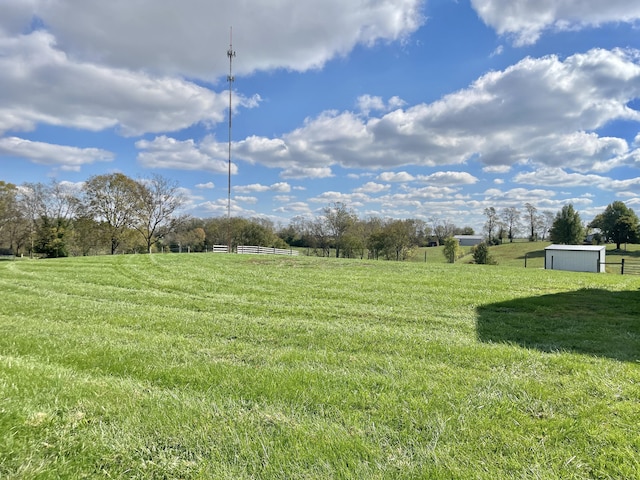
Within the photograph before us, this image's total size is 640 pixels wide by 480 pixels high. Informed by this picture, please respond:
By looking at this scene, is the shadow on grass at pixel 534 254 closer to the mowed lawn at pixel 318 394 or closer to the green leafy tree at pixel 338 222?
the green leafy tree at pixel 338 222

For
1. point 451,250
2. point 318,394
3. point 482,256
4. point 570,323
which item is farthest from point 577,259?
point 318,394

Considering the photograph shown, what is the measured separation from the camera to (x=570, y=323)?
614 centimetres

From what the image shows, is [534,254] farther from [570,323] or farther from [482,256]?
[570,323]

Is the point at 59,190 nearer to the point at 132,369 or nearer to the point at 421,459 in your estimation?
the point at 132,369

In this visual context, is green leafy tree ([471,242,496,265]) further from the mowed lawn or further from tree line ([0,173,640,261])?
the mowed lawn

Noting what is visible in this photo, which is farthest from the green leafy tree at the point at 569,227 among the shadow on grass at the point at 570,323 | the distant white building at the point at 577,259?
the shadow on grass at the point at 570,323

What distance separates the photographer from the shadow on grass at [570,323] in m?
4.71

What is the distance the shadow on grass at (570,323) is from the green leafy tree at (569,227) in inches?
2000

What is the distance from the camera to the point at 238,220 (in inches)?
2026

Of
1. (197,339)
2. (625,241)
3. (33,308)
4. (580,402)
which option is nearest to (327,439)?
(580,402)

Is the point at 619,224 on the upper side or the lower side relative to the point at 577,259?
upper

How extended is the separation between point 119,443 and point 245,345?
235cm

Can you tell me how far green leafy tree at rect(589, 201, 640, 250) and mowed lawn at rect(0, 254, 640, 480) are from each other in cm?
6048

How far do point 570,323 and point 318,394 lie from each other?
5193 millimetres
